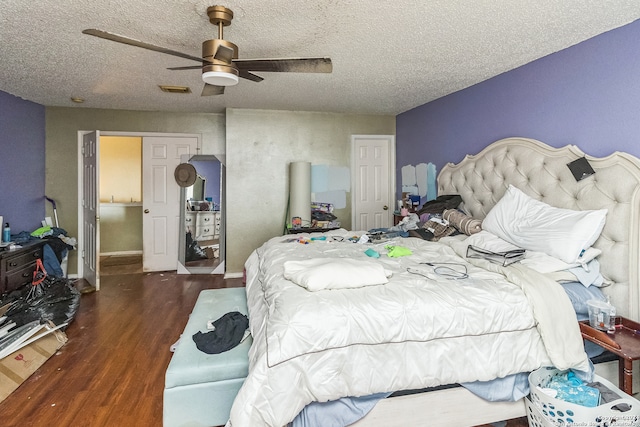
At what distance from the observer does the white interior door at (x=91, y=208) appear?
4175 millimetres

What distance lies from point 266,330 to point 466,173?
2.83 meters

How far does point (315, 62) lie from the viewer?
2.09m

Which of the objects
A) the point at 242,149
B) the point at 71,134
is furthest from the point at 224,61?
the point at 71,134

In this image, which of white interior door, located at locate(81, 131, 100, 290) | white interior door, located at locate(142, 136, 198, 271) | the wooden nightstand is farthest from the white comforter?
white interior door, located at locate(142, 136, 198, 271)

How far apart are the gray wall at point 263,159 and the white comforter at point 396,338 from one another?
2997mm

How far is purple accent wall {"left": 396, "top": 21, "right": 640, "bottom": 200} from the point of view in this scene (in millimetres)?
2186

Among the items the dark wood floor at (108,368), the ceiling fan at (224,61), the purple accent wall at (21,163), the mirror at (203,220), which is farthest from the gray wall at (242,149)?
the ceiling fan at (224,61)

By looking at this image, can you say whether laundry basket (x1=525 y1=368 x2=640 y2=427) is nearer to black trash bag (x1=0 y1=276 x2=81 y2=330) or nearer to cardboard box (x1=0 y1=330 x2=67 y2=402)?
cardboard box (x1=0 y1=330 x2=67 y2=402)

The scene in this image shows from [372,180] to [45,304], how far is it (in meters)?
4.09

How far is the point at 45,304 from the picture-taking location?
2.96 meters

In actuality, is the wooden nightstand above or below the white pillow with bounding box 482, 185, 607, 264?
below

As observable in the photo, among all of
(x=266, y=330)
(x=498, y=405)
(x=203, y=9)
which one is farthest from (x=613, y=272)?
(x=203, y=9)

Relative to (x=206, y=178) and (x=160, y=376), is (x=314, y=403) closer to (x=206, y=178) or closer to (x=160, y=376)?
(x=160, y=376)

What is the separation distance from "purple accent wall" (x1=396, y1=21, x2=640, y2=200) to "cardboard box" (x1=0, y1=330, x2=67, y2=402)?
4062 millimetres
